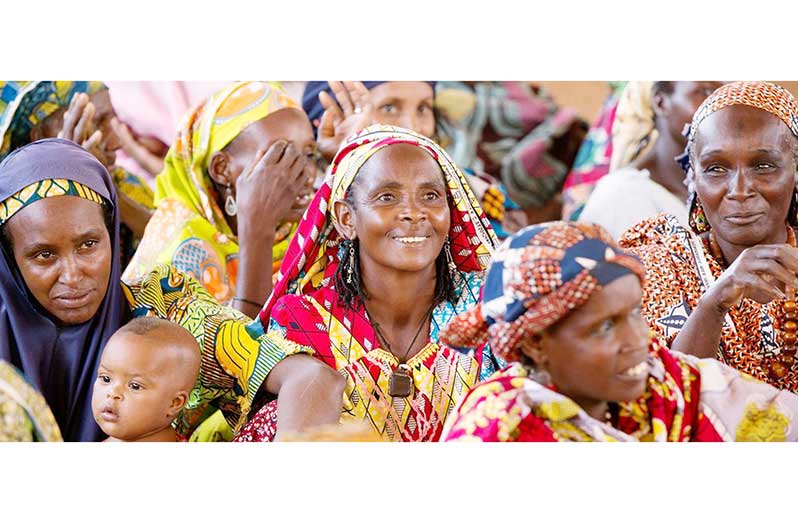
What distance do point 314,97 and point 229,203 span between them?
74 cm

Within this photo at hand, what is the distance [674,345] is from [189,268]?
1.88 metres

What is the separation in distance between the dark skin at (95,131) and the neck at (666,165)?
2.25 meters

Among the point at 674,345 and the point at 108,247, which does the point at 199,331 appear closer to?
the point at 108,247

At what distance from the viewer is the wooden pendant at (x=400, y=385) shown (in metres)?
3.67

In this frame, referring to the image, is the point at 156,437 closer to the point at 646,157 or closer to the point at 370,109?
the point at 370,109

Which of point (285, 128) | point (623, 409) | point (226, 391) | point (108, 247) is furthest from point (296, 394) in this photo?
point (285, 128)

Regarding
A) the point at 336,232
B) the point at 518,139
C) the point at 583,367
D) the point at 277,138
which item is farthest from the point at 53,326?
the point at 518,139

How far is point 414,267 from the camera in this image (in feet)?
12.1

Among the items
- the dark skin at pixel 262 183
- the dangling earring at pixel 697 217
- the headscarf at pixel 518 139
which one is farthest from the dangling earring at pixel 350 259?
the headscarf at pixel 518 139

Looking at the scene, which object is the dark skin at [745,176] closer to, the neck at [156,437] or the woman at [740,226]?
the woman at [740,226]

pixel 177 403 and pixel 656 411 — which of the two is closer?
pixel 656 411

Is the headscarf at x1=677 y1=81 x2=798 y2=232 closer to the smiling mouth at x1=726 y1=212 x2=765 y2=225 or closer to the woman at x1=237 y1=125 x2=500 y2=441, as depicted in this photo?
the smiling mouth at x1=726 y1=212 x2=765 y2=225

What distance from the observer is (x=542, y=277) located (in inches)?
110

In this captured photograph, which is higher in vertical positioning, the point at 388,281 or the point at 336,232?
the point at 336,232
